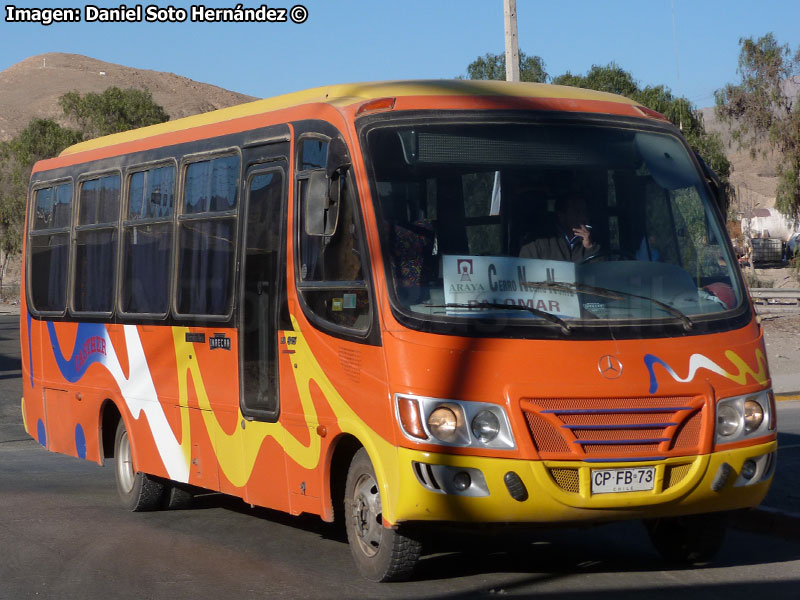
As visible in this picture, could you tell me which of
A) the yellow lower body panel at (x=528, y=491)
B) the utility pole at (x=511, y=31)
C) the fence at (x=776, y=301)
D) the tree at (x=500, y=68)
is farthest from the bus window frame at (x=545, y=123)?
A: the tree at (x=500, y=68)

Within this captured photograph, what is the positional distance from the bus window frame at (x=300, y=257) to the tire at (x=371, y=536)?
0.70 meters

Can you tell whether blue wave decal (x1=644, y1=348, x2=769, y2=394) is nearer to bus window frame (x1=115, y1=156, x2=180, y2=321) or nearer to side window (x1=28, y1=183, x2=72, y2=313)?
bus window frame (x1=115, y1=156, x2=180, y2=321)

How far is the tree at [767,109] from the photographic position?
140ft

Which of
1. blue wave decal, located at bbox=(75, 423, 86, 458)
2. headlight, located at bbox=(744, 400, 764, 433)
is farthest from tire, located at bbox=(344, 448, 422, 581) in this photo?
blue wave decal, located at bbox=(75, 423, 86, 458)

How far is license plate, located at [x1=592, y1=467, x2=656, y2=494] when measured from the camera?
6594mm

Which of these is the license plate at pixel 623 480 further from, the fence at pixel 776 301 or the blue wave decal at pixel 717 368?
the fence at pixel 776 301

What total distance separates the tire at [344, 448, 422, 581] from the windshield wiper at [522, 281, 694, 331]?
142 cm

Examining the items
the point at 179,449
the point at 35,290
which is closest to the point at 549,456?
the point at 179,449

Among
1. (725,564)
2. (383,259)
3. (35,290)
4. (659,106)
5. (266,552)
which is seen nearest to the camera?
(383,259)

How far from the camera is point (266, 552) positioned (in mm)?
8430

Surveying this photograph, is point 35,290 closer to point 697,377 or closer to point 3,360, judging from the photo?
point 697,377

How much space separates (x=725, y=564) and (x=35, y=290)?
7606 mm

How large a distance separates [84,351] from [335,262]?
464 cm

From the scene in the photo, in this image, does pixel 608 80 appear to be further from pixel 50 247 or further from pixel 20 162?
pixel 50 247
